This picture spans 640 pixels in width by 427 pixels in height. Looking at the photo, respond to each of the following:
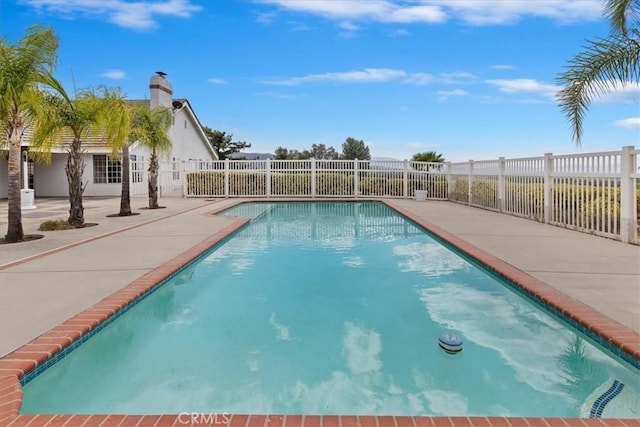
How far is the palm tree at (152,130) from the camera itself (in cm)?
1374

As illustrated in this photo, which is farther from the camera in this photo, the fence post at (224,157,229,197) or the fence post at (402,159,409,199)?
the fence post at (224,157,229,197)

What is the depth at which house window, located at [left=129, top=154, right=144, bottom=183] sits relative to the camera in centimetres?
2033

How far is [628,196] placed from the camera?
705cm

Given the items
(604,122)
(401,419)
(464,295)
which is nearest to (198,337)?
(401,419)

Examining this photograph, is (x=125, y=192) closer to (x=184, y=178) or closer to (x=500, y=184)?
(x=184, y=178)

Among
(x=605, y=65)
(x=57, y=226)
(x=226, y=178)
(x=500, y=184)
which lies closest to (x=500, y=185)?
(x=500, y=184)

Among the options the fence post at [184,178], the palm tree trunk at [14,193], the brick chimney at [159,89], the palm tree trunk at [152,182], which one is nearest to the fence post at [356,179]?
the fence post at [184,178]

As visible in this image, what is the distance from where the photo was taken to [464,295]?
4.96 meters

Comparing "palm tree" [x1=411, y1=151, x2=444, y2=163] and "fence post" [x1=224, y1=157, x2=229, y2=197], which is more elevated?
"palm tree" [x1=411, y1=151, x2=444, y2=163]

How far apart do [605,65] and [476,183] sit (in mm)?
7366

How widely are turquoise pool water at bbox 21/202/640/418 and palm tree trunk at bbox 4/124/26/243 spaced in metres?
4.18

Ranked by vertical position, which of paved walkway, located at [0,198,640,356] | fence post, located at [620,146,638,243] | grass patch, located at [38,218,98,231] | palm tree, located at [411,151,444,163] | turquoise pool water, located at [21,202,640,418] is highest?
palm tree, located at [411,151,444,163]

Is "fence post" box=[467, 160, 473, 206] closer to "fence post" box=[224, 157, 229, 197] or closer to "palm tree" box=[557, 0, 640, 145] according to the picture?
"palm tree" box=[557, 0, 640, 145]

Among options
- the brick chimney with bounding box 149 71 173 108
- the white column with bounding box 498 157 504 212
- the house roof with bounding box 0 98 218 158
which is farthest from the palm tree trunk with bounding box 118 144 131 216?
the white column with bounding box 498 157 504 212
